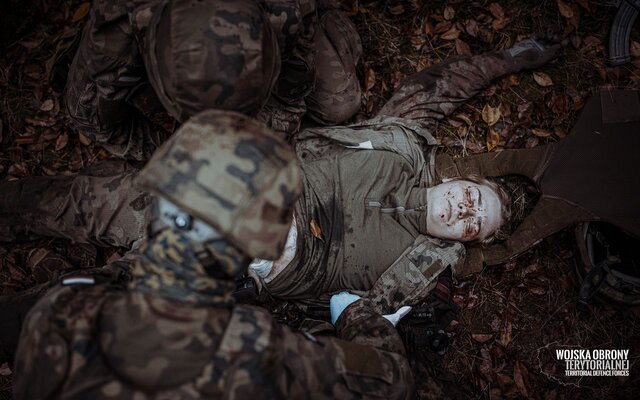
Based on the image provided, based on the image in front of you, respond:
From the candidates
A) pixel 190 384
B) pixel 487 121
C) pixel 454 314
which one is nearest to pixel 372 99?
pixel 487 121

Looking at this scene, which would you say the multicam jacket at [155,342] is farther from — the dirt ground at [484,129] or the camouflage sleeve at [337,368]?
the dirt ground at [484,129]

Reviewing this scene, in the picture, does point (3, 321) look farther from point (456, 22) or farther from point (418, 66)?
point (456, 22)

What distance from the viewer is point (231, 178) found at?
83.4 inches

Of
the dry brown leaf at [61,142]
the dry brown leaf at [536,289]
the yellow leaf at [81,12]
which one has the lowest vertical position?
the dry brown leaf at [536,289]

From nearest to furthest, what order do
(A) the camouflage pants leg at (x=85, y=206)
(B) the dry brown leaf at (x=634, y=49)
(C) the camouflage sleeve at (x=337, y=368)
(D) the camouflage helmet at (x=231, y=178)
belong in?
(D) the camouflage helmet at (x=231, y=178) < (C) the camouflage sleeve at (x=337, y=368) < (A) the camouflage pants leg at (x=85, y=206) < (B) the dry brown leaf at (x=634, y=49)

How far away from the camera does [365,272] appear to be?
385 cm

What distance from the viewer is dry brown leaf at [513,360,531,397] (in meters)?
4.10

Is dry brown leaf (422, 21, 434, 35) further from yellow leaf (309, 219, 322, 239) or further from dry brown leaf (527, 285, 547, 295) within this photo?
dry brown leaf (527, 285, 547, 295)

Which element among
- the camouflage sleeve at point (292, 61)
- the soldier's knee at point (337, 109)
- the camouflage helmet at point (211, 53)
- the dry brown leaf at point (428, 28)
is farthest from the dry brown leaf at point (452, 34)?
the camouflage helmet at point (211, 53)

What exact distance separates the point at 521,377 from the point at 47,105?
16.4 ft

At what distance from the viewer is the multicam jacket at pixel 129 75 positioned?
3.24 m

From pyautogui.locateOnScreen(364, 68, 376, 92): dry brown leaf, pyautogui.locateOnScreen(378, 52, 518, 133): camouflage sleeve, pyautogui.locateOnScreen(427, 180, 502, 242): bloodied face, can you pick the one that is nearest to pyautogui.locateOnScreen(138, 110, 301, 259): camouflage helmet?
pyautogui.locateOnScreen(427, 180, 502, 242): bloodied face

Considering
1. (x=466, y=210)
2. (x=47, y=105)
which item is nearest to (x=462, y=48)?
(x=466, y=210)

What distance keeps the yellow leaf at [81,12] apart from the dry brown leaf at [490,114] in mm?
3863
